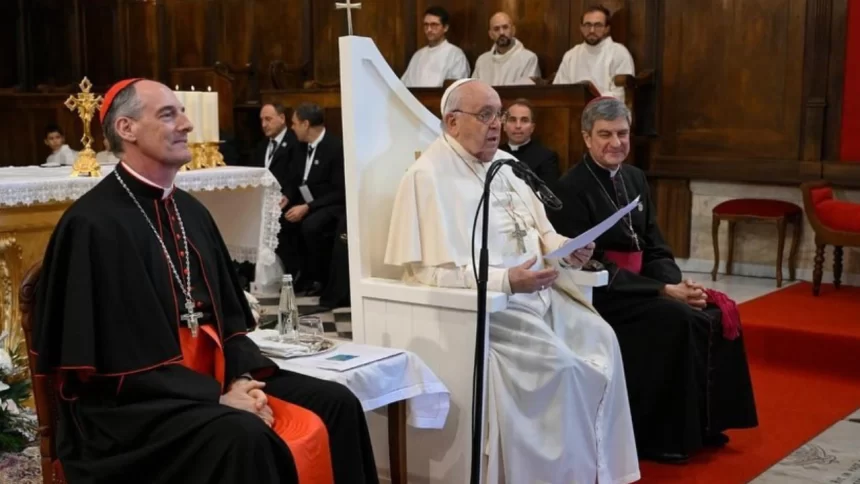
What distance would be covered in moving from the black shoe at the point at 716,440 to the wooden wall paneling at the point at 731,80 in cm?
396

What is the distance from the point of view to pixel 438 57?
374 inches

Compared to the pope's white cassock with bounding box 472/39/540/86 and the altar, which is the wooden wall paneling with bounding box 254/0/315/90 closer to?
the pope's white cassock with bounding box 472/39/540/86

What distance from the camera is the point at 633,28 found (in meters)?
8.52

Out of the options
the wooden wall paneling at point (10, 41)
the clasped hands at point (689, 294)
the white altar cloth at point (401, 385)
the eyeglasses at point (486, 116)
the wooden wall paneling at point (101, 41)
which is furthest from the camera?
the wooden wall paneling at point (10, 41)

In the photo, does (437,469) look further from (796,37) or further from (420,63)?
(420,63)

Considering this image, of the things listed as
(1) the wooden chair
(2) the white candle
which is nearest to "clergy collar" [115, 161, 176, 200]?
(1) the wooden chair

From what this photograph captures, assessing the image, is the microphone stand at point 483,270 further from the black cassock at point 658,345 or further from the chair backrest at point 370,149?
the black cassock at point 658,345

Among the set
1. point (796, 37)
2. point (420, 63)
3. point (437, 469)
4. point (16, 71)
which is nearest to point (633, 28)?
point (796, 37)

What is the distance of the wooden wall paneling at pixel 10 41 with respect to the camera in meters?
13.4

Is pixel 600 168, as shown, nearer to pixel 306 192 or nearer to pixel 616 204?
pixel 616 204

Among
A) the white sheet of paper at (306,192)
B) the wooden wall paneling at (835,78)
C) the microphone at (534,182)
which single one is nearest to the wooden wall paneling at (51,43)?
the white sheet of paper at (306,192)

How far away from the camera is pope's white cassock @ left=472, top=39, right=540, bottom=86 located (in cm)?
895

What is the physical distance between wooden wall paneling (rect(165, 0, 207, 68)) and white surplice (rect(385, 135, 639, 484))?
864cm

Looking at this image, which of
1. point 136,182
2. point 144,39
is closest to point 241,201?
point 136,182
